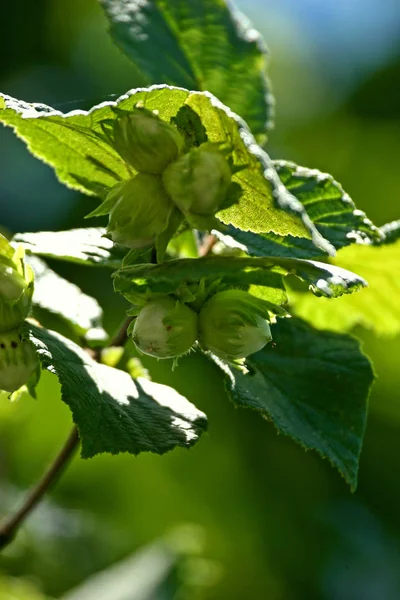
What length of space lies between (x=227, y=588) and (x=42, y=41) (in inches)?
84.7

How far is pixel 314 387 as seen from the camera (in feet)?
3.68

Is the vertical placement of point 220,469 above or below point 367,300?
below

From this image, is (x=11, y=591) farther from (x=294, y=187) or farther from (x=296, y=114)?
(x=296, y=114)

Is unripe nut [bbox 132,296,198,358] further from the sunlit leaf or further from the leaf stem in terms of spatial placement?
the leaf stem

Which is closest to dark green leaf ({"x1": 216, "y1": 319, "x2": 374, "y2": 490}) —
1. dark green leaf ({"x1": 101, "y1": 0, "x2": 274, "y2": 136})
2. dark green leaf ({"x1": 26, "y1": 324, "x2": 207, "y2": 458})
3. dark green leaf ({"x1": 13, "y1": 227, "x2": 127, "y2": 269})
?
dark green leaf ({"x1": 26, "y1": 324, "x2": 207, "y2": 458})

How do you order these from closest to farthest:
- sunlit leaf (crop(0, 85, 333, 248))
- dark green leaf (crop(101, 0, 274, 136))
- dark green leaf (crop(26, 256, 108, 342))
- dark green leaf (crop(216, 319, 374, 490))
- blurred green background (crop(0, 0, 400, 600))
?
sunlit leaf (crop(0, 85, 333, 248)) → dark green leaf (crop(216, 319, 374, 490)) → dark green leaf (crop(26, 256, 108, 342)) → dark green leaf (crop(101, 0, 274, 136)) → blurred green background (crop(0, 0, 400, 600))

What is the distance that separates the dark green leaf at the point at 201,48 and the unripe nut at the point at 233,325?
54 cm

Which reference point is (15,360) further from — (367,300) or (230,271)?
(367,300)

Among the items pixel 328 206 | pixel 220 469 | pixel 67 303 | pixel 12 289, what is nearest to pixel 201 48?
pixel 67 303

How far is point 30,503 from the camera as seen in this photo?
1.15m

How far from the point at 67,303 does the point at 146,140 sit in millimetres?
562

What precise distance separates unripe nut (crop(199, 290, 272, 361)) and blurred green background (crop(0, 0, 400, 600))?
0.86 meters

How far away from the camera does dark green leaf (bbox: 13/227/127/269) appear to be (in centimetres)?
106

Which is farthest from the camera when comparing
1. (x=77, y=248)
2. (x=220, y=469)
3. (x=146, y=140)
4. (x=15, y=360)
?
(x=220, y=469)
